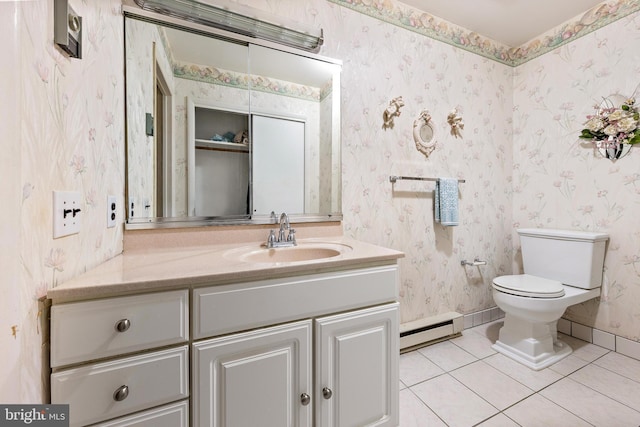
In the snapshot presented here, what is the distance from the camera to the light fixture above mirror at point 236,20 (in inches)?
46.9

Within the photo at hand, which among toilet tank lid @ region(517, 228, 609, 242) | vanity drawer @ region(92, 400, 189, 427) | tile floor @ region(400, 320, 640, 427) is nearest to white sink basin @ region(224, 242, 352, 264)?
vanity drawer @ region(92, 400, 189, 427)

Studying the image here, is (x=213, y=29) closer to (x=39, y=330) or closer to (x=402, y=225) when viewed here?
(x=39, y=330)

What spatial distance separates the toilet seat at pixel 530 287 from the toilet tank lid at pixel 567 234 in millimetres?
302

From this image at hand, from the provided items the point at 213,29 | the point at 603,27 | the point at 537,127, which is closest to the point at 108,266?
the point at 213,29

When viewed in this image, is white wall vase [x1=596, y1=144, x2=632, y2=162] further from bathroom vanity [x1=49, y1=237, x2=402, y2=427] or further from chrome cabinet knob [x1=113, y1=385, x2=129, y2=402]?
chrome cabinet knob [x1=113, y1=385, x2=129, y2=402]

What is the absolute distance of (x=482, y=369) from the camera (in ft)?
5.17

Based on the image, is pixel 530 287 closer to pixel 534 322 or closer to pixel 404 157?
pixel 534 322

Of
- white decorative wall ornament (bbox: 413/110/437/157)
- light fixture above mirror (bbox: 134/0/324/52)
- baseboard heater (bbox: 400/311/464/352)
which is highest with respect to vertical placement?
light fixture above mirror (bbox: 134/0/324/52)

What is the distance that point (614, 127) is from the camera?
169cm

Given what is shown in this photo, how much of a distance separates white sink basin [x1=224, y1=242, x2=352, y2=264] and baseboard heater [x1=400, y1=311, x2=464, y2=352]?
867mm

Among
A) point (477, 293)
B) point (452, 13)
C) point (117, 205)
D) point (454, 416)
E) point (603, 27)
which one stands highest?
point (452, 13)

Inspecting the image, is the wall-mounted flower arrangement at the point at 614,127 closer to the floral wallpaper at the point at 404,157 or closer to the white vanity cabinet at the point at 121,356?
the floral wallpaper at the point at 404,157

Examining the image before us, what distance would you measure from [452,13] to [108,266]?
2.41 meters

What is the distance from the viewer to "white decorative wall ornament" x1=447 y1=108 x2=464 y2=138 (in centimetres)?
192
